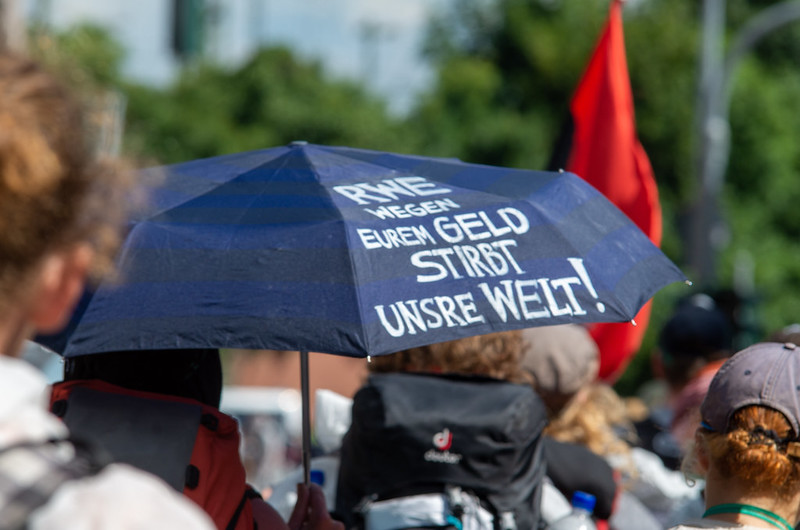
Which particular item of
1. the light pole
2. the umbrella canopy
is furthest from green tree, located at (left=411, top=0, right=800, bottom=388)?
the umbrella canopy

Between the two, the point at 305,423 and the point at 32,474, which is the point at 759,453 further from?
the point at 32,474

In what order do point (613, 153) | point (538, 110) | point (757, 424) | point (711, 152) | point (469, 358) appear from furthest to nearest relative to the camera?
point (538, 110) → point (711, 152) → point (613, 153) → point (469, 358) → point (757, 424)

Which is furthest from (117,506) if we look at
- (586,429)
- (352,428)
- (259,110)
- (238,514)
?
(259,110)

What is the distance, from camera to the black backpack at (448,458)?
3.01 m

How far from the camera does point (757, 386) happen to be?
252cm

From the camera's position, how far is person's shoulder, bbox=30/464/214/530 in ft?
4.39

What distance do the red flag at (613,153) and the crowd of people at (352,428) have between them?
31.3 inches

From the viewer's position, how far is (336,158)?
3080 millimetres

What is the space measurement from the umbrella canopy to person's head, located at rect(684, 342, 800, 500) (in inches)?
13.0

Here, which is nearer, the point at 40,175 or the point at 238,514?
the point at 40,175

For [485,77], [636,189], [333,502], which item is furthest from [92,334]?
[485,77]

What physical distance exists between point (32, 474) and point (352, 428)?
5.90 ft

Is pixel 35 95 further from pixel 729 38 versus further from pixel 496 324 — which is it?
pixel 729 38

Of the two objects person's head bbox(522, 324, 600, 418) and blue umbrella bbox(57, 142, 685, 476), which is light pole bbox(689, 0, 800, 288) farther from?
blue umbrella bbox(57, 142, 685, 476)
